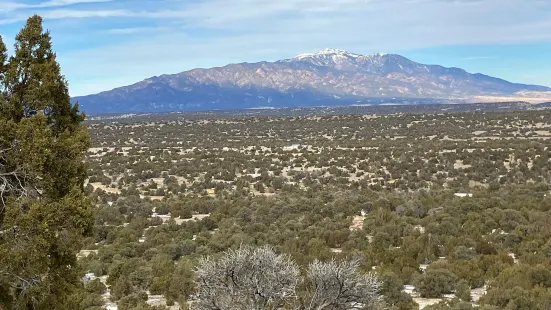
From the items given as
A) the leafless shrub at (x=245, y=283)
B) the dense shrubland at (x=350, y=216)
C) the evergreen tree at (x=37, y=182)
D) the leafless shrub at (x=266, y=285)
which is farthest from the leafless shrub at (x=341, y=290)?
the evergreen tree at (x=37, y=182)

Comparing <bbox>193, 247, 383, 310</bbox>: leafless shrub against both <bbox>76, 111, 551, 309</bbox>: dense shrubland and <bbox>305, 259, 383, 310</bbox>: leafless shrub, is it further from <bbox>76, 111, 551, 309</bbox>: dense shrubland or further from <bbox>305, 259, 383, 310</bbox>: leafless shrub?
<bbox>76, 111, 551, 309</bbox>: dense shrubland

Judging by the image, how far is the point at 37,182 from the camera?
28.9ft

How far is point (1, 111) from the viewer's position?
29.8 feet

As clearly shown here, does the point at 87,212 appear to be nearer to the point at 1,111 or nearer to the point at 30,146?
→ the point at 30,146

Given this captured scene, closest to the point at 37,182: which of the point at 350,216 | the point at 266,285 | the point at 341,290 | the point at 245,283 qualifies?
the point at 245,283

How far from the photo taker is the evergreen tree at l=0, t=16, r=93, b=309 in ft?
27.3

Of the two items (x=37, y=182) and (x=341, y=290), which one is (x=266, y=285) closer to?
(x=341, y=290)

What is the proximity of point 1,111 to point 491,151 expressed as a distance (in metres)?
38.9

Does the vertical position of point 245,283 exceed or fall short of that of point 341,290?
it exceeds it

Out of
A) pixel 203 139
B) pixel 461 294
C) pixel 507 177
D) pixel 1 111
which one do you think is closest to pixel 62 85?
pixel 1 111

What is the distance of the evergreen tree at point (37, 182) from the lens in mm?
8312

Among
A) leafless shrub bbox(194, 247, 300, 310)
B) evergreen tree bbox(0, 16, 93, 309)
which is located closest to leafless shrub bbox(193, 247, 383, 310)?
leafless shrub bbox(194, 247, 300, 310)

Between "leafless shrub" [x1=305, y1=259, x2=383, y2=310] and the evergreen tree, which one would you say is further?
"leafless shrub" [x1=305, y1=259, x2=383, y2=310]

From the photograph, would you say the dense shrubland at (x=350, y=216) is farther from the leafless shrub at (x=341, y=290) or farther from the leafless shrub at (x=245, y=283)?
the leafless shrub at (x=245, y=283)
